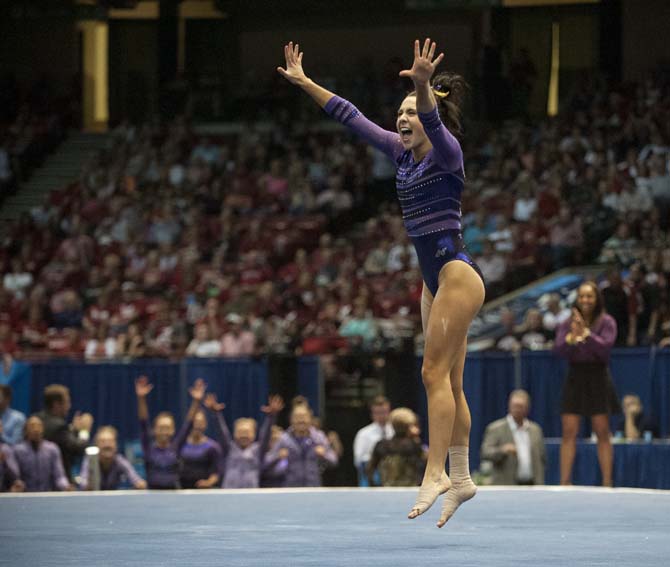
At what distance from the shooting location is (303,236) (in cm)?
1817

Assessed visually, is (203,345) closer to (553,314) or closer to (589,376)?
(553,314)

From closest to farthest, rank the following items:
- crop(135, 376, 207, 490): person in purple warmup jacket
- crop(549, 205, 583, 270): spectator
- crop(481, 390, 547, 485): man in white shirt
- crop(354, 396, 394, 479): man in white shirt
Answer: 1. crop(135, 376, 207, 490): person in purple warmup jacket
2. crop(481, 390, 547, 485): man in white shirt
3. crop(354, 396, 394, 479): man in white shirt
4. crop(549, 205, 583, 270): spectator

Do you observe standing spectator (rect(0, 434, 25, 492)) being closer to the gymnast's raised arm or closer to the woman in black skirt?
the woman in black skirt

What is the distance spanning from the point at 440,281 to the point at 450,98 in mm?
854

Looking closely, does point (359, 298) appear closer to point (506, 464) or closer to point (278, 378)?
point (278, 378)

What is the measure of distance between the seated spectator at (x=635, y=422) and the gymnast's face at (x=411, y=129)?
18.6 feet

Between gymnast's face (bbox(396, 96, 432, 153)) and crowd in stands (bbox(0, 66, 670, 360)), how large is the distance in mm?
6085

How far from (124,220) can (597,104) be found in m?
6.28

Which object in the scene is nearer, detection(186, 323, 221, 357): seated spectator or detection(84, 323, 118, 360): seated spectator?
detection(186, 323, 221, 357): seated spectator

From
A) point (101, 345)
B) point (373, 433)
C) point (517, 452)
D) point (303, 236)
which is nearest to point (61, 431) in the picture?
point (373, 433)

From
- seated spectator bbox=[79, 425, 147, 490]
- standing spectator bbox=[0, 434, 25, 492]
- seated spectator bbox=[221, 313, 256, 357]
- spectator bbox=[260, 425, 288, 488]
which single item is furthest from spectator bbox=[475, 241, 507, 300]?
standing spectator bbox=[0, 434, 25, 492]

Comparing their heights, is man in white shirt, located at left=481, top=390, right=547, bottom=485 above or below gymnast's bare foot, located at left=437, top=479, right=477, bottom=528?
below

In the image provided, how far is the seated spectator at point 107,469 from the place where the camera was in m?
10.1

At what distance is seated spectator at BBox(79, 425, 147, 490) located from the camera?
10.1 metres
